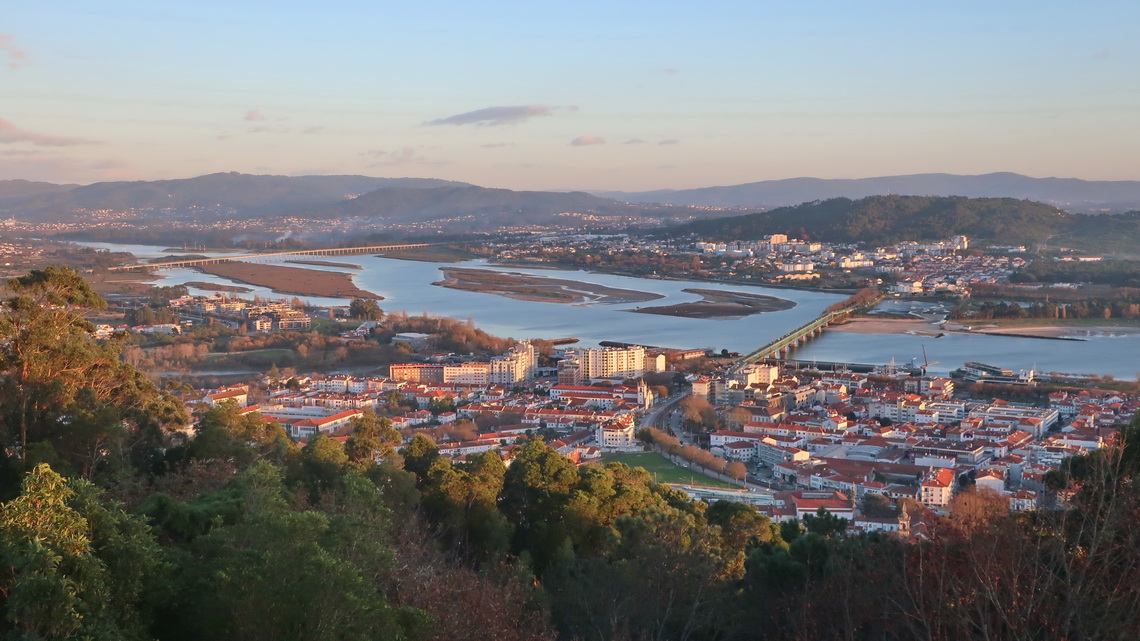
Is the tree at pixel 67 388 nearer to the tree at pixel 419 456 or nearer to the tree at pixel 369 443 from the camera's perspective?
the tree at pixel 369 443

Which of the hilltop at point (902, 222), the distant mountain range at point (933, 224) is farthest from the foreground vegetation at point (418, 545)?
the hilltop at point (902, 222)

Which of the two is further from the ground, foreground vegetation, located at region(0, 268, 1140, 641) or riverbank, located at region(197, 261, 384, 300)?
foreground vegetation, located at region(0, 268, 1140, 641)

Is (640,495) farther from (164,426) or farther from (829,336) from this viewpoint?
(829,336)

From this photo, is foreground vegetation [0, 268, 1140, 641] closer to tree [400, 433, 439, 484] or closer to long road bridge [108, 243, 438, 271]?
tree [400, 433, 439, 484]

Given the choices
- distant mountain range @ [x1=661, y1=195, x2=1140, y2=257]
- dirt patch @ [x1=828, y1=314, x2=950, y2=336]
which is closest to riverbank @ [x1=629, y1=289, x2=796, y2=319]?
dirt patch @ [x1=828, y1=314, x2=950, y2=336]

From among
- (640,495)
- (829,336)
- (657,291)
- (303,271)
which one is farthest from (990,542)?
(303,271)

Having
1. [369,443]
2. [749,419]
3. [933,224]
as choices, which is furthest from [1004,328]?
[933,224]

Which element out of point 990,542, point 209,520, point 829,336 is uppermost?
point 990,542
